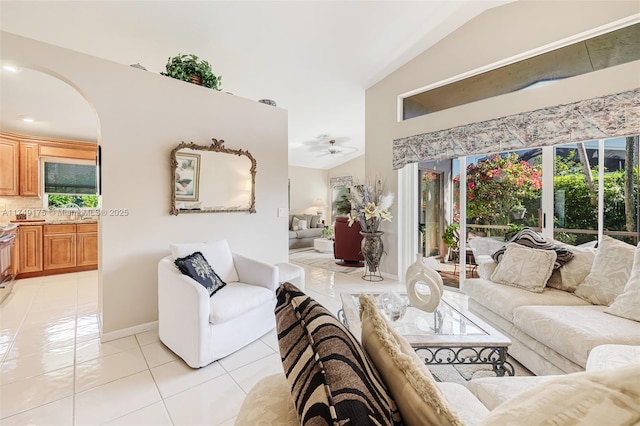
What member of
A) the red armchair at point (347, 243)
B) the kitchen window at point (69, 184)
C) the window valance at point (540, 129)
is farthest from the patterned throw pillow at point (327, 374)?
the kitchen window at point (69, 184)

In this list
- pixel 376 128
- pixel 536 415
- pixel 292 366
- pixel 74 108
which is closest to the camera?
pixel 536 415

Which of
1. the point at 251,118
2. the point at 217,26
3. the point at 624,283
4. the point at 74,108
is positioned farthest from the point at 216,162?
the point at 624,283

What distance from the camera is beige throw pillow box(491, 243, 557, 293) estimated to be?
2287mm

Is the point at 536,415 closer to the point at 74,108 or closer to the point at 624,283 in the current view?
the point at 624,283

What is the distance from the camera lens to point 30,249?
428 centimetres

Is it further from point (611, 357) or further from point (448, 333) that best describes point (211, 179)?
point (611, 357)

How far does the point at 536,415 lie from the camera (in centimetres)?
42

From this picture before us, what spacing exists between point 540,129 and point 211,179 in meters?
3.71

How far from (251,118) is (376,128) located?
2.24m

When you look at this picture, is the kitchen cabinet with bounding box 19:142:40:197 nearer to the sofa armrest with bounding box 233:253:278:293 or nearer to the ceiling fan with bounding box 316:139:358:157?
the sofa armrest with bounding box 233:253:278:293

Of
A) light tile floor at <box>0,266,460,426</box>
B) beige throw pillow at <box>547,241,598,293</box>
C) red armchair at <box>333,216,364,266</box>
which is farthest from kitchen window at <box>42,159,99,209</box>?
beige throw pillow at <box>547,241,598,293</box>

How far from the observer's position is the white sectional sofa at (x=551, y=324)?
1.58 m

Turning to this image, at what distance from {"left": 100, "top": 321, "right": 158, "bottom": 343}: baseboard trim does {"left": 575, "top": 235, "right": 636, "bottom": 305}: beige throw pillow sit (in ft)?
12.4

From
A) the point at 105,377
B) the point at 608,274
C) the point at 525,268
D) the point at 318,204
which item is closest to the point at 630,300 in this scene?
the point at 608,274
